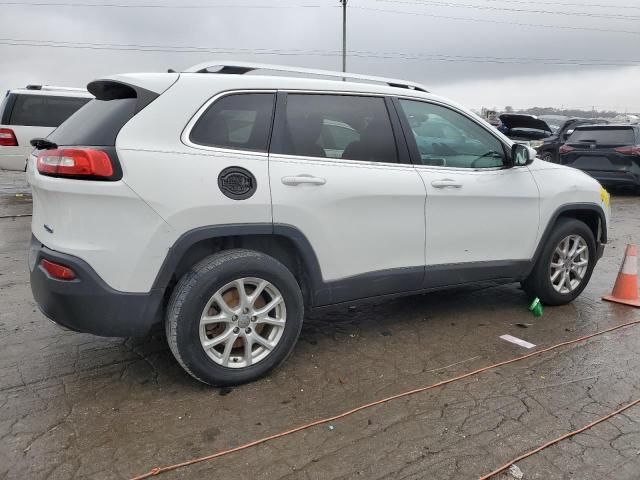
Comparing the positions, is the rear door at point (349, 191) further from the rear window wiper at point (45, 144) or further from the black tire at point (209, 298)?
the rear window wiper at point (45, 144)

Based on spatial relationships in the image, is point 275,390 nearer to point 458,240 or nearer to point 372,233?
point 372,233

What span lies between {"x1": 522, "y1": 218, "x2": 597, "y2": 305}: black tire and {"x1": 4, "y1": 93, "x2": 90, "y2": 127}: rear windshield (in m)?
9.29

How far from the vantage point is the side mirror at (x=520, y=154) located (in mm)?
4227

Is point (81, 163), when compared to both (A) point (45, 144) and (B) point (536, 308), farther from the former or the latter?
(B) point (536, 308)

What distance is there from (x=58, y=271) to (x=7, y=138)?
30.1 feet

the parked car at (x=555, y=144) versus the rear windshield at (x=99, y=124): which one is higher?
the rear windshield at (x=99, y=124)

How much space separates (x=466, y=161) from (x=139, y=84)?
2397mm

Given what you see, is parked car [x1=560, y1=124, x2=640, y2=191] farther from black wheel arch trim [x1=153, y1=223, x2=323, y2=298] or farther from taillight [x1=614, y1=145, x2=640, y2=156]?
black wheel arch trim [x1=153, y1=223, x2=323, y2=298]

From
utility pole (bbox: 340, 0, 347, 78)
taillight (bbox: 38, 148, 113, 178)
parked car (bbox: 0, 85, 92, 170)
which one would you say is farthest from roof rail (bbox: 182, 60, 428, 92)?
utility pole (bbox: 340, 0, 347, 78)

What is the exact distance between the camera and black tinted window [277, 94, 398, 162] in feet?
11.1

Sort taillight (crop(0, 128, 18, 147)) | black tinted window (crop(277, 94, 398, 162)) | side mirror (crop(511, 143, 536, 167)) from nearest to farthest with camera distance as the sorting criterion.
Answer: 1. black tinted window (crop(277, 94, 398, 162))
2. side mirror (crop(511, 143, 536, 167))
3. taillight (crop(0, 128, 18, 147))

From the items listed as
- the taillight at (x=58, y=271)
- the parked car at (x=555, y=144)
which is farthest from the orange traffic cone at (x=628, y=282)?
the parked car at (x=555, y=144)

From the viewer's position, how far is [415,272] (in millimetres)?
3850

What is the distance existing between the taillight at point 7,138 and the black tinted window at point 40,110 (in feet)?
0.61
